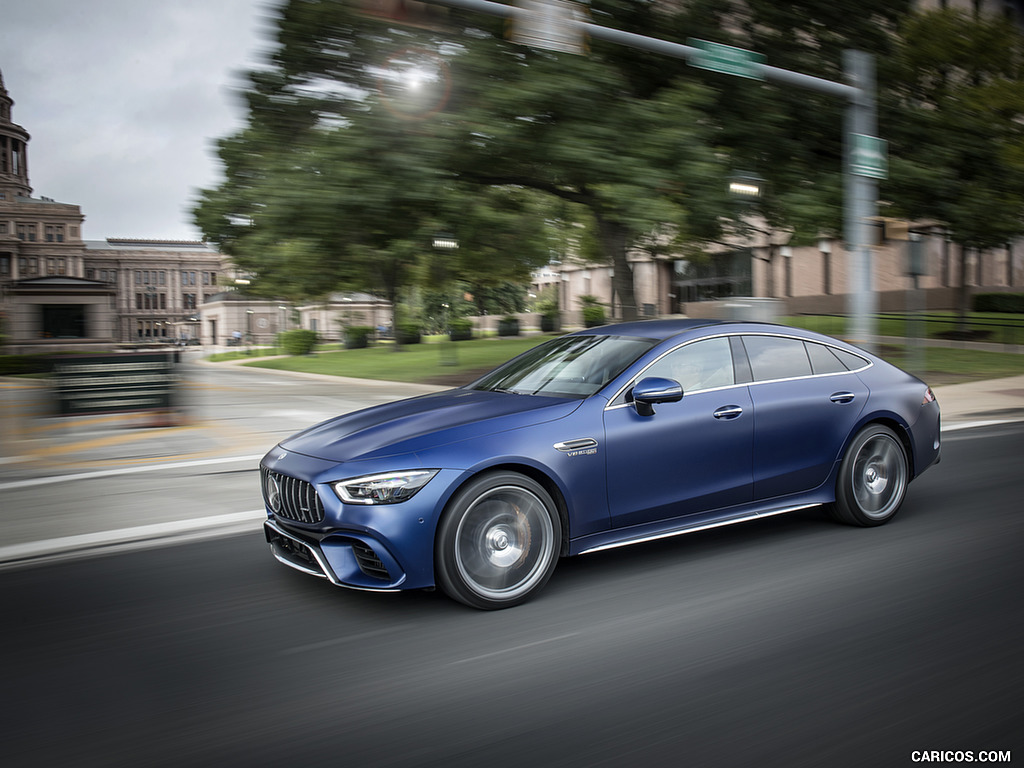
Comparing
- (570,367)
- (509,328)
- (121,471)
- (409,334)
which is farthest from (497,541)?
(509,328)

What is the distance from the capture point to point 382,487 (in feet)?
14.3

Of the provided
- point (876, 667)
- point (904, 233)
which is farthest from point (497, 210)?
point (876, 667)

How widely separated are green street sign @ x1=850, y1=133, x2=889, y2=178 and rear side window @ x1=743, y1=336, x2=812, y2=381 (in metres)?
8.33

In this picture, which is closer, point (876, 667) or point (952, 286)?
point (876, 667)

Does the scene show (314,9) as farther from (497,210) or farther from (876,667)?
(876,667)

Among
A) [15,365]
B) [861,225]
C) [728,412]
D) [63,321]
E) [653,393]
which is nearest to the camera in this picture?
[653,393]

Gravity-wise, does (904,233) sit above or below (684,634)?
above

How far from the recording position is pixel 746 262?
2248 inches

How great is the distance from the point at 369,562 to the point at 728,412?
2.43m

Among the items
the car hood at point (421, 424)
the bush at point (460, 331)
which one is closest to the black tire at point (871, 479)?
the car hood at point (421, 424)

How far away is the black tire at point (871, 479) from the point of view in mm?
6117

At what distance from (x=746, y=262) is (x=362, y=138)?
150 feet

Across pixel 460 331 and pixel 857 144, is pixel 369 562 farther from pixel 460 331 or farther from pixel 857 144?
pixel 460 331

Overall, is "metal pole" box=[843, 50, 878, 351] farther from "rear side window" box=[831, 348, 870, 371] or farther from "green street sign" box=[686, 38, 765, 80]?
"rear side window" box=[831, 348, 870, 371]
